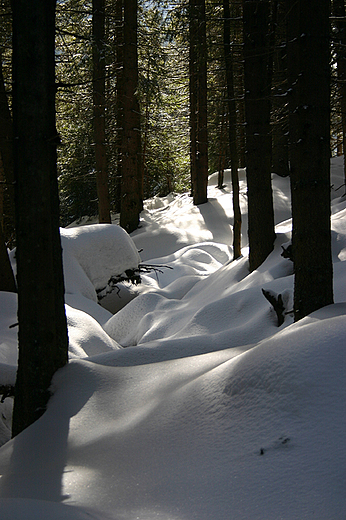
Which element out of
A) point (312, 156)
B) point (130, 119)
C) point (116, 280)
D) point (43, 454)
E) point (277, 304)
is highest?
point (130, 119)

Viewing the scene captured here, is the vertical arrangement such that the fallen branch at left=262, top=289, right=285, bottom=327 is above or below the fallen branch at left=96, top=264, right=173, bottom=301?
above

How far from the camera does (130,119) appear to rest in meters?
15.4

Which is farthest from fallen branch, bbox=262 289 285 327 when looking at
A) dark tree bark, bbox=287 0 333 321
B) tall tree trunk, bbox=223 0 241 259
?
tall tree trunk, bbox=223 0 241 259

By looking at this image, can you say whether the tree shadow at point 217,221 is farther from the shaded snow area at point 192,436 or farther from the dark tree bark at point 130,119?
the shaded snow area at point 192,436

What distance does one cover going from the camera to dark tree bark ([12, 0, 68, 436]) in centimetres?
328

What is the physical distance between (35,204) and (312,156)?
2.21 m

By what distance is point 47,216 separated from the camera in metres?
3.38

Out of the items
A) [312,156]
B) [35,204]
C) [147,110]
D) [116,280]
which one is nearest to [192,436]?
[35,204]

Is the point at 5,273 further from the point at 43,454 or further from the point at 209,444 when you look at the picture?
the point at 209,444

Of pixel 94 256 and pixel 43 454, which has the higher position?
pixel 94 256

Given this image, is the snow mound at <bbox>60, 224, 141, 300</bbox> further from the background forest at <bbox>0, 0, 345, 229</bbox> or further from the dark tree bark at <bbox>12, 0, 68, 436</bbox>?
the background forest at <bbox>0, 0, 345, 229</bbox>

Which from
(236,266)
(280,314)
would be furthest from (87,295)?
(280,314)

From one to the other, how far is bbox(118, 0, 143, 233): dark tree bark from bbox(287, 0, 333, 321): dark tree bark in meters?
10.8

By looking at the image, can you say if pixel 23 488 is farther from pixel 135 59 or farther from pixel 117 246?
pixel 135 59
